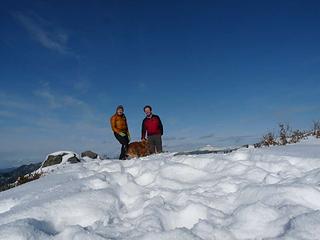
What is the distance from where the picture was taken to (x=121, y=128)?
45.1 feet

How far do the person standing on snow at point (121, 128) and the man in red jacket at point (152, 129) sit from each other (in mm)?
690

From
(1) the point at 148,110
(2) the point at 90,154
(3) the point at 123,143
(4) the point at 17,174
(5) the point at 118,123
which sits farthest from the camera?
(2) the point at 90,154

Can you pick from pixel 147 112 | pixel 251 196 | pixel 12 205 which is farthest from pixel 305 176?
pixel 147 112

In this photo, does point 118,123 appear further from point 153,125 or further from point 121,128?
point 153,125

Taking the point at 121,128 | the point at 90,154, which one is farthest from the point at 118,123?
the point at 90,154

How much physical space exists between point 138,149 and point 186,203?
28.9 ft

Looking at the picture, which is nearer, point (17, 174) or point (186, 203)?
point (186, 203)

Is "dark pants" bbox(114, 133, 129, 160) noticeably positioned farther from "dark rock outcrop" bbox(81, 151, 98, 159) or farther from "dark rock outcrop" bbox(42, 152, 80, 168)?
"dark rock outcrop" bbox(81, 151, 98, 159)

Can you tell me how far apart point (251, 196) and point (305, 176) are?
103 centimetres

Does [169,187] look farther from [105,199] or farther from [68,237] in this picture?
[68,237]

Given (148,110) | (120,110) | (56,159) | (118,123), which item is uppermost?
(120,110)

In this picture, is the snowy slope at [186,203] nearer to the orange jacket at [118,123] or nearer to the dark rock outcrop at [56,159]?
the orange jacket at [118,123]

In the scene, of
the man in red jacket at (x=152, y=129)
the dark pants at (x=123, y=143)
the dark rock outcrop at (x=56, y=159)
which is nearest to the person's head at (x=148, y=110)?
the man in red jacket at (x=152, y=129)

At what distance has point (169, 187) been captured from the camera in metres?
5.93
